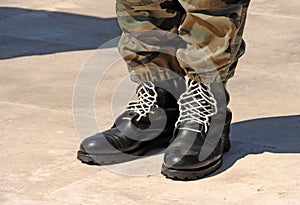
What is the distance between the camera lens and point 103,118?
4293 mm

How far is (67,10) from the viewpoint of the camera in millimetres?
6605

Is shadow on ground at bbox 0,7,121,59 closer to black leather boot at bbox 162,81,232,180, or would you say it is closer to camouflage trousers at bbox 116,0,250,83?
camouflage trousers at bbox 116,0,250,83

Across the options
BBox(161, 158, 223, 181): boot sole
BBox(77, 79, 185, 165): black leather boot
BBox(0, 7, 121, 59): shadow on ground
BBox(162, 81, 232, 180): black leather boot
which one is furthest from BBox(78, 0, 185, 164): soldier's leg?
BBox(0, 7, 121, 59): shadow on ground

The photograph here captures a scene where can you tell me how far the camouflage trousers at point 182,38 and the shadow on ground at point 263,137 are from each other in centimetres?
35

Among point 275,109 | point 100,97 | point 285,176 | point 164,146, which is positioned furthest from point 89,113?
point 285,176

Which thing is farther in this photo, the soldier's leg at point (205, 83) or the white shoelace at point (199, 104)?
the white shoelace at point (199, 104)

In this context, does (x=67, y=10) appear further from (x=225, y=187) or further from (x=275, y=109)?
(x=225, y=187)

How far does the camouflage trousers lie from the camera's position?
3480 mm

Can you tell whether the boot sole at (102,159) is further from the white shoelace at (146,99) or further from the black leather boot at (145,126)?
the white shoelace at (146,99)

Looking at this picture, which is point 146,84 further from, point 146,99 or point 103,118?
point 103,118

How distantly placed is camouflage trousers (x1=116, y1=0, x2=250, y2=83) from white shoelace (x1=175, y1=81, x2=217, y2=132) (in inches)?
2.2

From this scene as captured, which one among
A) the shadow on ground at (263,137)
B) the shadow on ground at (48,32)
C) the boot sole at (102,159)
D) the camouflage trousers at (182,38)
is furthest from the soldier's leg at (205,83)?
the shadow on ground at (48,32)

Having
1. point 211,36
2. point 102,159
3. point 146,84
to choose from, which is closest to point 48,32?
point 146,84

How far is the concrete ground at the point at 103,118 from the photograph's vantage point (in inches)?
136
